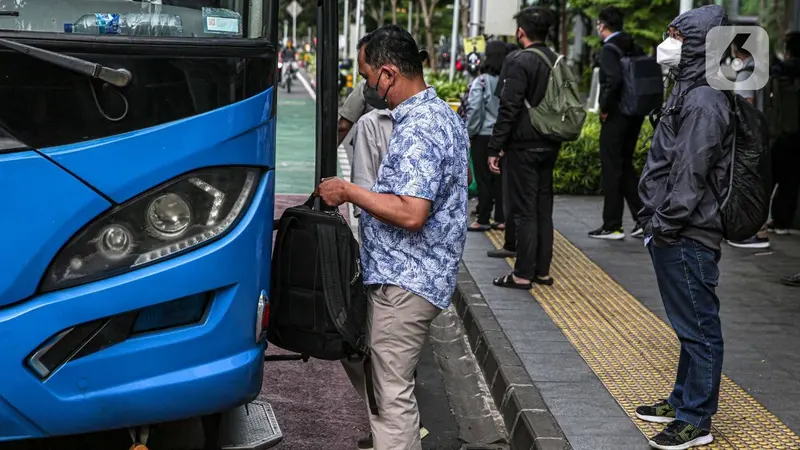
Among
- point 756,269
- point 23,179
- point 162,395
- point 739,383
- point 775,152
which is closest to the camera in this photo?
point 23,179

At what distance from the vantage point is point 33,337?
11.1 ft

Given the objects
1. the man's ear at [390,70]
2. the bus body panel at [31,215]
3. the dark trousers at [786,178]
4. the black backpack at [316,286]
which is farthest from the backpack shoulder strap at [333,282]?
the dark trousers at [786,178]

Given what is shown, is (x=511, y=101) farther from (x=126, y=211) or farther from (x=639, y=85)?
(x=126, y=211)

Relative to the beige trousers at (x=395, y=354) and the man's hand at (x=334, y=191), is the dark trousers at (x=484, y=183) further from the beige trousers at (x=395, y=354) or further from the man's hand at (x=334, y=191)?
the man's hand at (x=334, y=191)

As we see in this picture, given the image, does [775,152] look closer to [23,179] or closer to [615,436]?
[615,436]

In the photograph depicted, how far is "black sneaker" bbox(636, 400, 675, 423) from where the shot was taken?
5.20 metres

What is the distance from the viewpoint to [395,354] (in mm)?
4176

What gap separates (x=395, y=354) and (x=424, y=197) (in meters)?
0.61

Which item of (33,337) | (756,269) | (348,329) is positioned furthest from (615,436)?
(756,269)

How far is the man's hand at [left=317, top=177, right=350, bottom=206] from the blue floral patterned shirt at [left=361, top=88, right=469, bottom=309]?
14 centimetres

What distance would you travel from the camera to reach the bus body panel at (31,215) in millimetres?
3350

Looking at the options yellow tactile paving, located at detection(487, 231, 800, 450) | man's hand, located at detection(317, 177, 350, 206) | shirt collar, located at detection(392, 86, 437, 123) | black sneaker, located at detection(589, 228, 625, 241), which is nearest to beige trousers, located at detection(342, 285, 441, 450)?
man's hand, located at detection(317, 177, 350, 206)

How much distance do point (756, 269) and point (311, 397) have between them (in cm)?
459

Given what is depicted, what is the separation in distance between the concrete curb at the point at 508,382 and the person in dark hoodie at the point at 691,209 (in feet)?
1.58
